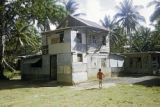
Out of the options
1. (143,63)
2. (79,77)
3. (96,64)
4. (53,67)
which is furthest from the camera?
(143,63)

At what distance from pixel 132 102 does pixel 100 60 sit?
16363 millimetres

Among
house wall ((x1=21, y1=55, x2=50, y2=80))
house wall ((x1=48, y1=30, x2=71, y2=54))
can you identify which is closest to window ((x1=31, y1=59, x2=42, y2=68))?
house wall ((x1=21, y1=55, x2=50, y2=80))

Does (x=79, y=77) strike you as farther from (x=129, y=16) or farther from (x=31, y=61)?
(x=129, y=16)

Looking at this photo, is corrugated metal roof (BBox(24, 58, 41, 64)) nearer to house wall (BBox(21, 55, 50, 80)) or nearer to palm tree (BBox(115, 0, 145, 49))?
house wall (BBox(21, 55, 50, 80))

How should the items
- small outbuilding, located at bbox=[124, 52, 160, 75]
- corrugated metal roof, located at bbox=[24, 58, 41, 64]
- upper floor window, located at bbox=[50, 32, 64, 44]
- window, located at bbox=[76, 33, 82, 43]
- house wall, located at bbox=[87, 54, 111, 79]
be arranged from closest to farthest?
upper floor window, located at bbox=[50, 32, 64, 44] → window, located at bbox=[76, 33, 82, 43] → house wall, located at bbox=[87, 54, 111, 79] → corrugated metal roof, located at bbox=[24, 58, 41, 64] → small outbuilding, located at bbox=[124, 52, 160, 75]

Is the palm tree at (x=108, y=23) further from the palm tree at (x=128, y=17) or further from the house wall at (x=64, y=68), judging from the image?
the house wall at (x=64, y=68)

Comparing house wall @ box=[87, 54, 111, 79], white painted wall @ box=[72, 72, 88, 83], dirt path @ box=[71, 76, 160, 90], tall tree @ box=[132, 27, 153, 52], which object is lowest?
dirt path @ box=[71, 76, 160, 90]

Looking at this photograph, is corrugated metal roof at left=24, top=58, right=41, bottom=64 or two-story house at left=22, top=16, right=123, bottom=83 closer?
two-story house at left=22, top=16, right=123, bottom=83

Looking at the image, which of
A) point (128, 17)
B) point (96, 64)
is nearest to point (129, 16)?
point (128, 17)

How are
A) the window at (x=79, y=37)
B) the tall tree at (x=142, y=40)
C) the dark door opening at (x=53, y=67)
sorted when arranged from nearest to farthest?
1. the window at (x=79, y=37)
2. the dark door opening at (x=53, y=67)
3. the tall tree at (x=142, y=40)

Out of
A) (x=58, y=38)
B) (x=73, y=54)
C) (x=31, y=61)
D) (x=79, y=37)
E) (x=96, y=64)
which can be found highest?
(x=79, y=37)

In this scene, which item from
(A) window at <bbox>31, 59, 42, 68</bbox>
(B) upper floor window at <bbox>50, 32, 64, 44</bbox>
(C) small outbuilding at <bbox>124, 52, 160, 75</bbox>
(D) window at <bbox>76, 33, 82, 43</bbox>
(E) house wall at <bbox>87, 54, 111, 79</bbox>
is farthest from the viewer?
(C) small outbuilding at <bbox>124, 52, 160, 75</bbox>

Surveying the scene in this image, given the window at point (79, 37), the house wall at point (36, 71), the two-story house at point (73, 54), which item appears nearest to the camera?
the two-story house at point (73, 54)

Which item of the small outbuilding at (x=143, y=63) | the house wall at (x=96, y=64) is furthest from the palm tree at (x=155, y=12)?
the house wall at (x=96, y=64)
